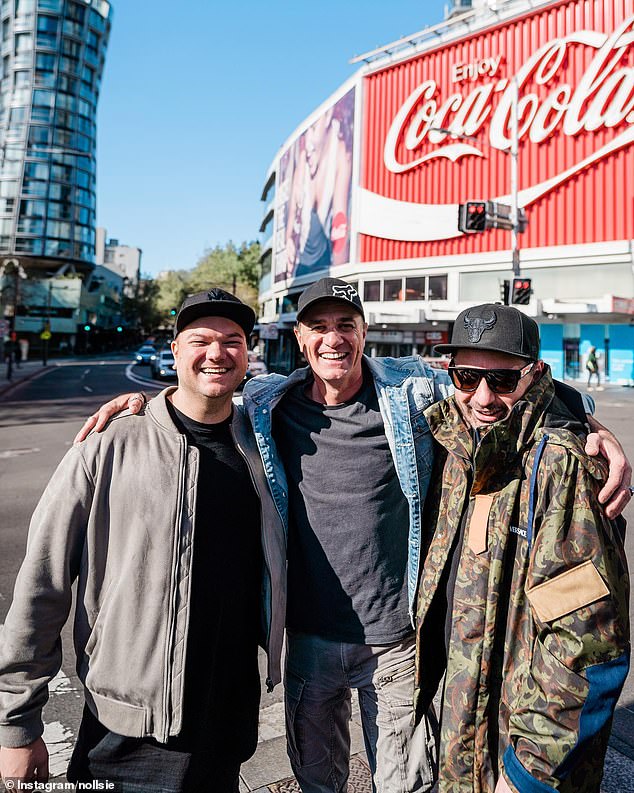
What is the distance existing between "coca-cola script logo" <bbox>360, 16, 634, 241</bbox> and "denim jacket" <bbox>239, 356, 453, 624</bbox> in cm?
2465

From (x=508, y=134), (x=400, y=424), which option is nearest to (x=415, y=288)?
(x=508, y=134)

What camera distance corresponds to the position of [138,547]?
1.95m

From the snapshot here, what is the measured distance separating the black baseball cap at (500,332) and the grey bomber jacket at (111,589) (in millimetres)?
1074

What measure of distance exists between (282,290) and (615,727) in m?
52.9

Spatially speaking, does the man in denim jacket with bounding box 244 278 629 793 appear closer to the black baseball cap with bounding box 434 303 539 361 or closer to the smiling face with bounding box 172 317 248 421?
the smiling face with bounding box 172 317 248 421

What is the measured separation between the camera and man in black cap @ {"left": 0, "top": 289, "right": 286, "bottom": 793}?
75.4 inches

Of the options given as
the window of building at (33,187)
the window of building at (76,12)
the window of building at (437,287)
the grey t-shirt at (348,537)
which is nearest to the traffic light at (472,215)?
the grey t-shirt at (348,537)

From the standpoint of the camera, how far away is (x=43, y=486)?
8953 millimetres

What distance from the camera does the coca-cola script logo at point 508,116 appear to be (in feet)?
90.6

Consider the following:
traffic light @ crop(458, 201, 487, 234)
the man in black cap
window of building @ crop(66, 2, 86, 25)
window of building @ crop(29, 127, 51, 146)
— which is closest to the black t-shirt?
the man in black cap

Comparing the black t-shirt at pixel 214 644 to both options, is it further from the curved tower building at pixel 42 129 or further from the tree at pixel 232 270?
the curved tower building at pixel 42 129

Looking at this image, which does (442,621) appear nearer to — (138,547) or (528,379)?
(528,379)

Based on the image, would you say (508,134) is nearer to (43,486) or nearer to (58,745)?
(43,486)

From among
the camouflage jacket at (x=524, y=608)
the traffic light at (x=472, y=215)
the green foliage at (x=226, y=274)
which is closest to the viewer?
the camouflage jacket at (x=524, y=608)
